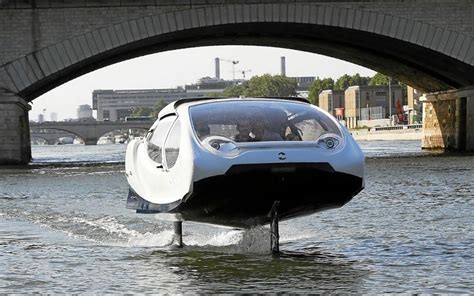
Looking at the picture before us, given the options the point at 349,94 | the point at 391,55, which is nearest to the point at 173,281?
the point at 391,55

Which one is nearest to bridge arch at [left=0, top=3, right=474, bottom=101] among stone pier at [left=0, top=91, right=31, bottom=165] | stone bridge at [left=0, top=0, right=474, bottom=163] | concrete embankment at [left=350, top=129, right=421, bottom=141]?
stone bridge at [left=0, top=0, right=474, bottom=163]

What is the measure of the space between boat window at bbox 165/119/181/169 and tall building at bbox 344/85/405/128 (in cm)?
17429

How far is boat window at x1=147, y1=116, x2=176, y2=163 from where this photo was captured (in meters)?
11.9

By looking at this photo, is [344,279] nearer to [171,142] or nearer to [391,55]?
[171,142]

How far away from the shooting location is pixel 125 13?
49.0 meters

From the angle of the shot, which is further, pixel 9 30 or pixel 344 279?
pixel 9 30

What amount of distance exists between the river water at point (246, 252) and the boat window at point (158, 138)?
3.68 ft

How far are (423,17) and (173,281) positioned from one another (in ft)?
139

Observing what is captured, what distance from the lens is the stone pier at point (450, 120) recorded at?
5528 centimetres

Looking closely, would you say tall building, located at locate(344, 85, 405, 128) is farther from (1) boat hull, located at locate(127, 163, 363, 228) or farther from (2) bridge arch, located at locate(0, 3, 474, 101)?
(1) boat hull, located at locate(127, 163, 363, 228)

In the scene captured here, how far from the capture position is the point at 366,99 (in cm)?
19025

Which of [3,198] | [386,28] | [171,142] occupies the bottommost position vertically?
[3,198]

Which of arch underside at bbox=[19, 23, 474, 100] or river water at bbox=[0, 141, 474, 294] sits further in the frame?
arch underside at bbox=[19, 23, 474, 100]

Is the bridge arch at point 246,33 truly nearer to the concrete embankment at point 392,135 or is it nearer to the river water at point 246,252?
the river water at point 246,252
